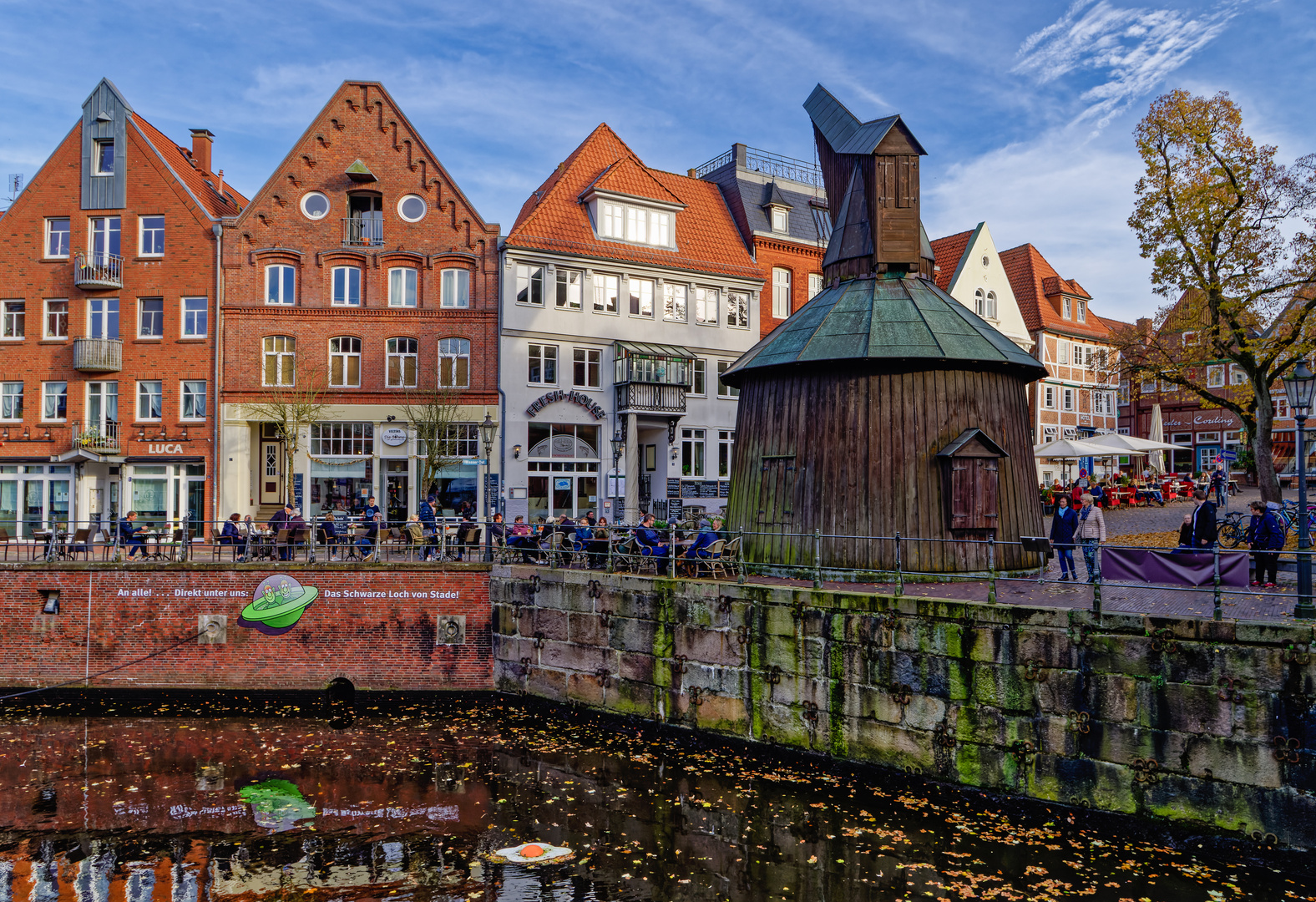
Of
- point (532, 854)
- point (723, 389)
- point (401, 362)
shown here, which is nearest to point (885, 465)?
point (532, 854)

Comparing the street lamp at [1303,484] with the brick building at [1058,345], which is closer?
the street lamp at [1303,484]

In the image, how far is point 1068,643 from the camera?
10.7 meters

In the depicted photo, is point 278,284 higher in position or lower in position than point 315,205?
lower

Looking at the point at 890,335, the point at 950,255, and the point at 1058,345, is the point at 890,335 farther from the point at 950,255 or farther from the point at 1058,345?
the point at 1058,345

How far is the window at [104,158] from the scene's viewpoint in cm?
2741

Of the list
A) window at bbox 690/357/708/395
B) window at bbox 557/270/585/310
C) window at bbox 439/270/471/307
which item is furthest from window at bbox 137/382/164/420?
window at bbox 690/357/708/395

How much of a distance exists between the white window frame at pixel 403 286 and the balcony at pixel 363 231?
3.35 ft

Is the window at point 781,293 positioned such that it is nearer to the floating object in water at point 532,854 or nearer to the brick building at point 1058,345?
the brick building at point 1058,345

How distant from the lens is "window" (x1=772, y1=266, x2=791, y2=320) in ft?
114

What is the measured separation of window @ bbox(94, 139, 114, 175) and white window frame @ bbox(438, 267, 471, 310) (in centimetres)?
1131

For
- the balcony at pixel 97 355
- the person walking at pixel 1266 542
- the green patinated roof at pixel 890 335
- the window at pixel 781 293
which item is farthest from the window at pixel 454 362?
the person walking at pixel 1266 542

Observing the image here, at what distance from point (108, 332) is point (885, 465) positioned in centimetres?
2528

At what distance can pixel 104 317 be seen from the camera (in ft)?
89.5

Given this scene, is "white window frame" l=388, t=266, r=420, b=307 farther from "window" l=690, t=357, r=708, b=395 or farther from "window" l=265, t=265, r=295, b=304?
"window" l=690, t=357, r=708, b=395
